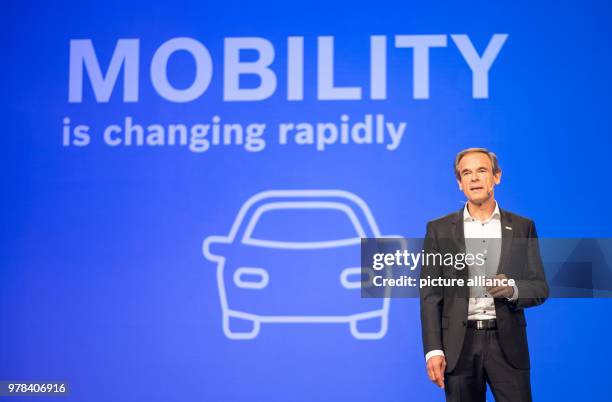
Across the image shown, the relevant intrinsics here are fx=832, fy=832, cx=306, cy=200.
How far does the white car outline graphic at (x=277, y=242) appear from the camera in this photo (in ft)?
14.1

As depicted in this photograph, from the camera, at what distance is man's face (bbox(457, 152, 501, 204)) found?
13.4 feet

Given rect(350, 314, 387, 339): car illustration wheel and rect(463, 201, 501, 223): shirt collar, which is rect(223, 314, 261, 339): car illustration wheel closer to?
rect(350, 314, 387, 339): car illustration wheel

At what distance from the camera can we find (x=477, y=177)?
415 centimetres

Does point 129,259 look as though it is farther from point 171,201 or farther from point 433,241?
point 433,241

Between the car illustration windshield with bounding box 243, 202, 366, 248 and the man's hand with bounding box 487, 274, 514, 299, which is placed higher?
the car illustration windshield with bounding box 243, 202, 366, 248

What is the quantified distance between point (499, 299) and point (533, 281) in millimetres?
295

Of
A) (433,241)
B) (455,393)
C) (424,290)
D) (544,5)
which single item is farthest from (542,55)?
(455,393)

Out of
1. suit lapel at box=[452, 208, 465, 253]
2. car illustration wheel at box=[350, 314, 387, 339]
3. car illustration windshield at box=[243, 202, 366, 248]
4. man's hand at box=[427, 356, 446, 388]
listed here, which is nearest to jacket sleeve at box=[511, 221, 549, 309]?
suit lapel at box=[452, 208, 465, 253]

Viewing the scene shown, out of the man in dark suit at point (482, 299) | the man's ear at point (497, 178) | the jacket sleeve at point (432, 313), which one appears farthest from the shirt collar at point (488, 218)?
the jacket sleeve at point (432, 313)

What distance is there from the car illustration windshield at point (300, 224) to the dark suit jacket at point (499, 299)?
1.55 ft

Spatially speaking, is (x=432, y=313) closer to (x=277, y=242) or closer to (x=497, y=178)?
(x=497, y=178)

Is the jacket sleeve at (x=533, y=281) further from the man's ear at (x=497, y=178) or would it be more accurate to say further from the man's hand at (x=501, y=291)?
the man's ear at (x=497, y=178)

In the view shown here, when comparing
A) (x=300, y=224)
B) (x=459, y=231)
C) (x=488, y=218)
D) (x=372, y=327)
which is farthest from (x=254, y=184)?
(x=488, y=218)

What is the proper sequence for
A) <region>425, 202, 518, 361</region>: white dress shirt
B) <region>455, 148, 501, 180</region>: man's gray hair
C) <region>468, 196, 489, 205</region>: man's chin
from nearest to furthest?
<region>425, 202, 518, 361</region>: white dress shirt → <region>468, 196, 489, 205</region>: man's chin → <region>455, 148, 501, 180</region>: man's gray hair
